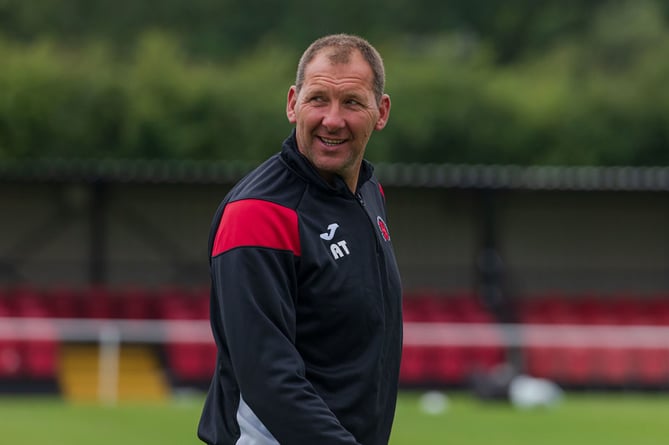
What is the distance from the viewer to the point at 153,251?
21.1m

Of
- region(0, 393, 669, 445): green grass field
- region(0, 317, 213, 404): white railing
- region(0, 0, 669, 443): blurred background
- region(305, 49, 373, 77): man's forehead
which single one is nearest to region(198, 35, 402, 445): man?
region(305, 49, 373, 77): man's forehead

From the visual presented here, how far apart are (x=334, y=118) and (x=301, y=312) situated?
48 centimetres

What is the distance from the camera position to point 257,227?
10.6 feet

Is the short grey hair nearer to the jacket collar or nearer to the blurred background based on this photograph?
the jacket collar

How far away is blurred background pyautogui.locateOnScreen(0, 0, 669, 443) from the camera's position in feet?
55.9

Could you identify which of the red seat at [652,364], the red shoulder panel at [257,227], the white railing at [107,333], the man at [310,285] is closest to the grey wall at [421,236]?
the red seat at [652,364]

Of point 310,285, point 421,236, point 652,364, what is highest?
point 421,236

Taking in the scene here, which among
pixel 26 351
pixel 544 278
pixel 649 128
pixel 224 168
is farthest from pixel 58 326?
pixel 649 128

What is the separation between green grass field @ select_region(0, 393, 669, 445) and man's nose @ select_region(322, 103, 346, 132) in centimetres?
820

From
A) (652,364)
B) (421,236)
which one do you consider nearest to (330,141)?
(652,364)

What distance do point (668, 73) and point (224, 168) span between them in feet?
39.4

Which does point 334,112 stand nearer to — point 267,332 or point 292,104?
point 292,104

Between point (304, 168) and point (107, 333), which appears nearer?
point (304, 168)

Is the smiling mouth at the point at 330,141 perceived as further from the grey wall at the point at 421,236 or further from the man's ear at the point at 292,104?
the grey wall at the point at 421,236
